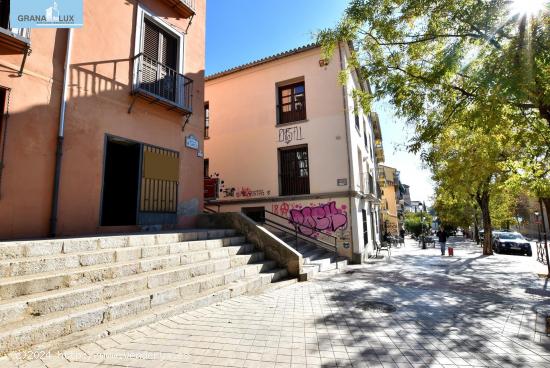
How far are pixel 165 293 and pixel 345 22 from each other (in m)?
7.91

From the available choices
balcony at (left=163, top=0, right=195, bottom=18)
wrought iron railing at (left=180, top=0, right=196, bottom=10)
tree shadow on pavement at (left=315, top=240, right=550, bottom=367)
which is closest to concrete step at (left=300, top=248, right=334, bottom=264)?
tree shadow on pavement at (left=315, top=240, right=550, bottom=367)

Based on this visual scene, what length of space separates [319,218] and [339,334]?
9.07 metres

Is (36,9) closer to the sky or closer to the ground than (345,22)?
closer to the ground

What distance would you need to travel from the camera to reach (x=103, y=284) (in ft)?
14.3

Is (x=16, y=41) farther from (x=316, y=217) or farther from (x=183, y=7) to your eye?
(x=316, y=217)

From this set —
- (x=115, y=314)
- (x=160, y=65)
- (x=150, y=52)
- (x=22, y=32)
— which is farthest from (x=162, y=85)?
(x=115, y=314)

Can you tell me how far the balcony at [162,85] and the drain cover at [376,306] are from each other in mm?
7105

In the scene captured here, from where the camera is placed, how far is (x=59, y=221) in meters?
6.23

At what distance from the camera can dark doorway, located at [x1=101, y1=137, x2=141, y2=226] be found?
310 inches

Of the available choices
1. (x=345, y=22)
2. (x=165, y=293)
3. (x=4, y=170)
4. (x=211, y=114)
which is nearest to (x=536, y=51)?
(x=345, y=22)

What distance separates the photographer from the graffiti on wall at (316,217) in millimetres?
12766

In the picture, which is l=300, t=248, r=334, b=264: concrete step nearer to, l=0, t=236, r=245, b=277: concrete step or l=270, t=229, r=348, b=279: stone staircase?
l=270, t=229, r=348, b=279: stone staircase

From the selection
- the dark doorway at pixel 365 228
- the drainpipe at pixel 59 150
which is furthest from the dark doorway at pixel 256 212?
the drainpipe at pixel 59 150

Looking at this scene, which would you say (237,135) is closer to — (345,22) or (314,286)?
(345,22)
